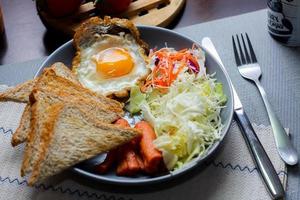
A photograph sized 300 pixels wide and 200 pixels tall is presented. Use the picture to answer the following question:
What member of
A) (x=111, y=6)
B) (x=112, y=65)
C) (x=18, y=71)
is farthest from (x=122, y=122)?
(x=111, y=6)

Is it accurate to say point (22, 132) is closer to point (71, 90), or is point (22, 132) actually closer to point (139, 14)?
point (71, 90)

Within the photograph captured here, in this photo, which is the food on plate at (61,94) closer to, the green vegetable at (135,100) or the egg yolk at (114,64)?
the green vegetable at (135,100)

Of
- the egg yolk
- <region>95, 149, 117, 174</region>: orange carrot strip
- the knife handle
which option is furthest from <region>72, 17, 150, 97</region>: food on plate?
the knife handle

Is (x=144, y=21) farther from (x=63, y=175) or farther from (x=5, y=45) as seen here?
(x=63, y=175)

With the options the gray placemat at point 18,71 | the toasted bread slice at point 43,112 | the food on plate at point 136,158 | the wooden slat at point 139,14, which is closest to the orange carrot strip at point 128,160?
the food on plate at point 136,158

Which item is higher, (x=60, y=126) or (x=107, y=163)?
(x=60, y=126)

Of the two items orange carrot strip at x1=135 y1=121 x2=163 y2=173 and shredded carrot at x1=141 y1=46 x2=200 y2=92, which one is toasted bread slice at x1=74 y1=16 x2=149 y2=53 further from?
orange carrot strip at x1=135 y1=121 x2=163 y2=173

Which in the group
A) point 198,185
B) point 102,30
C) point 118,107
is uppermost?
point 102,30

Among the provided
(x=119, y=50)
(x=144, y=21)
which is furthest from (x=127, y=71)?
(x=144, y=21)
